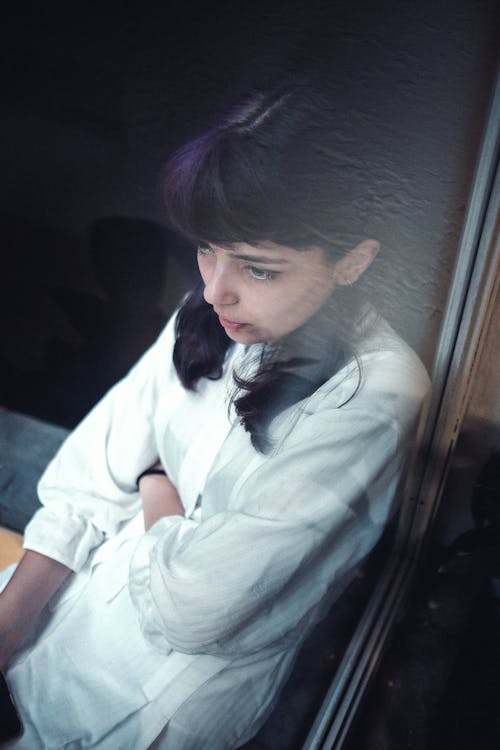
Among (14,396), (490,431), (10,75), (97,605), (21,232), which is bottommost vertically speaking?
(14,396)

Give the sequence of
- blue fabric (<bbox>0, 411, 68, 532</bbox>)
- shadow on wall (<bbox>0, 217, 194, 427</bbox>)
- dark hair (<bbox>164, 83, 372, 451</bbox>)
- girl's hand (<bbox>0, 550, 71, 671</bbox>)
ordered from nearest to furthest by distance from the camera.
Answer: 1. dark hair (<bbox>164, 83, 372, 451</bbox>)
2. girl's hand (<bbox>0, 550, 71, 671</bbox>)
3. shadow on wall (<bbox>0, 217, 194, 427</bbox>)
4. blue fabric (<bbox>0, 411, 68, 532</bbox>)

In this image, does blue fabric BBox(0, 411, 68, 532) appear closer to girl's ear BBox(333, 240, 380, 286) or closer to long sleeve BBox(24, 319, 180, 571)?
long sleeve BBox(24, 319, 180, 571)

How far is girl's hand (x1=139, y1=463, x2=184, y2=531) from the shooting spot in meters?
1.06

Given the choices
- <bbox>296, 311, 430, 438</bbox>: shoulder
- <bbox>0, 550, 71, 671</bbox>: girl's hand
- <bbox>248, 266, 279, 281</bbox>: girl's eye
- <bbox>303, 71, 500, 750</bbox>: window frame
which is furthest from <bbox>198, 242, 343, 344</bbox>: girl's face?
<bbox>0, 550, 71, 671</bbox>: girl's hand

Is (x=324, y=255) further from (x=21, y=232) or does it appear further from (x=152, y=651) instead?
(x=21, y=232)

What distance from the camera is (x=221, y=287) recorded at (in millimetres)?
756

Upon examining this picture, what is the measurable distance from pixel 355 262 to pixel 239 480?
378 mm

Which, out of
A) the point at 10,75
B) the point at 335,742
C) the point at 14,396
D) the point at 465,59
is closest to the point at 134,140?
the point at 10,75

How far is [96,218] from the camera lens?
122 centimetres

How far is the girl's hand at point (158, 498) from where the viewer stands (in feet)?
3.48

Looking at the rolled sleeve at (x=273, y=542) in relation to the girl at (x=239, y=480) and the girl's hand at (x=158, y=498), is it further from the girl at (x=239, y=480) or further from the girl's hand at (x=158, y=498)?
the girl's hand at (x=158, y=498)

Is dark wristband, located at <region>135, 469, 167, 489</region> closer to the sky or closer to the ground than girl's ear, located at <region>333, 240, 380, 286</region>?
closer to the ground

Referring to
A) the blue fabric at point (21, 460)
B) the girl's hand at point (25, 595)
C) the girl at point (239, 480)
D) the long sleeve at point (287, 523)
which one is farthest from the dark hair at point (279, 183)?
the blue fabric at point (21, 460)

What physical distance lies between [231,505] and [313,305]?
0.33m
